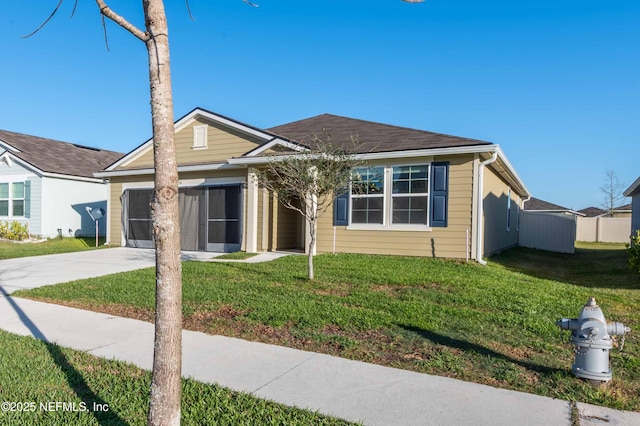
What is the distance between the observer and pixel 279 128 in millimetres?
16547

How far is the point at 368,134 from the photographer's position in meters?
13.3

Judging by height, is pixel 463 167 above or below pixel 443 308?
above

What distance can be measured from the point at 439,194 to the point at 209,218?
718 centimetres

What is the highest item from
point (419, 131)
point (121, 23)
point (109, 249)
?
point (419, 131)

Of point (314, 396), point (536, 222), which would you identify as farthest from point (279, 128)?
point (314, 396)

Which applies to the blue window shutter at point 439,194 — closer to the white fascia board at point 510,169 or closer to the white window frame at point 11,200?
the white fascia board at point 510,169

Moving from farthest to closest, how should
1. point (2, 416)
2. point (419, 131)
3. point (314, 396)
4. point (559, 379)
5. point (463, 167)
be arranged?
1. point (419, 131)
2. point (463, 167)
3. point (559, 379)
4. point (314, 396)
5. point (2, 416)

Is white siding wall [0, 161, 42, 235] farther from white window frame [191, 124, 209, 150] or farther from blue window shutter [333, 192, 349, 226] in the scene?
blue window shutter [333, 192, 349, 226]

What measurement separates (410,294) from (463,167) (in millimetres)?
4862

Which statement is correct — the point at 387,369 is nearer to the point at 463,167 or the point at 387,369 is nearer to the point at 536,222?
the point at 463,167

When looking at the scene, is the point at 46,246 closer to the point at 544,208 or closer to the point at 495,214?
the point at 495,214

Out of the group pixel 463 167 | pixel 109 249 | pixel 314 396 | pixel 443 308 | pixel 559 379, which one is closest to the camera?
pixel 314 396

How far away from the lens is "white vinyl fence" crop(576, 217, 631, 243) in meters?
27.2

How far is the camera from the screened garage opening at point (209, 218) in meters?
13.2
